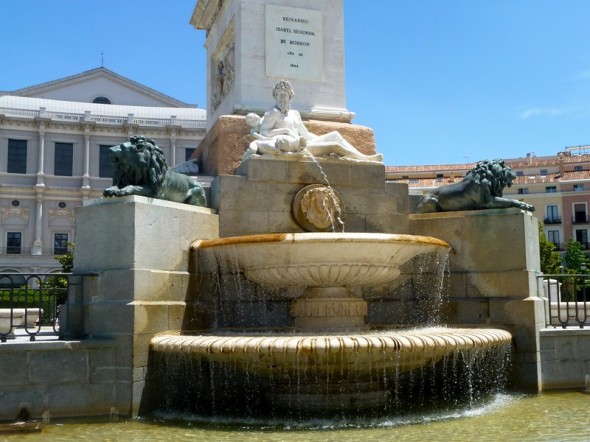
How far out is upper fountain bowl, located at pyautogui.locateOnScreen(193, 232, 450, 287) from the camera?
7.53 metres

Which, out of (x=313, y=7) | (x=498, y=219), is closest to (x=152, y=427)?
(x=498, y=219)

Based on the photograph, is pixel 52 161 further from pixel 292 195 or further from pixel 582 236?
pixel 292 195

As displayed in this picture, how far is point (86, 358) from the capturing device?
7.30 meters

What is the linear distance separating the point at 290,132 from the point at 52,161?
67.6 meters

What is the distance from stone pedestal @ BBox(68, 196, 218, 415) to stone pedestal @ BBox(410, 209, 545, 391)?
366cm

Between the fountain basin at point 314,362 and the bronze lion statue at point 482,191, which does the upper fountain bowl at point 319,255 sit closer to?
the fountain basin at point 314,362

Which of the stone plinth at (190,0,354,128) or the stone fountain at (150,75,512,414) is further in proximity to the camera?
the stone plinth at (190,0,354,128)

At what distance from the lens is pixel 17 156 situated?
232 feet

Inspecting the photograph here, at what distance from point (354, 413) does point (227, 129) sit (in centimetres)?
484

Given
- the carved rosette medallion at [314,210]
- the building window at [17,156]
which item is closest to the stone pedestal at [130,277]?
the carved rosette medallion at [314,210]

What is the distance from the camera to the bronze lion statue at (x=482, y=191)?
369 inches

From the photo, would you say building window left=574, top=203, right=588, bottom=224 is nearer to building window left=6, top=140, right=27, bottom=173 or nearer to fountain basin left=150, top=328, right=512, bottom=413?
building window left=6, top=140, right=27, bottom=173

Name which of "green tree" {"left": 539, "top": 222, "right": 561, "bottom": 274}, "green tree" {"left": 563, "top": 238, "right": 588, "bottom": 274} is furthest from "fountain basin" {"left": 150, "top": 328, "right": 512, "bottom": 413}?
"green tree" {"left": 563, "top": 238, "right": 588, "bottom": 274}

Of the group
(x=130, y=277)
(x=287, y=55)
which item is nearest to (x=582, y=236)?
(x=287, y=55)
